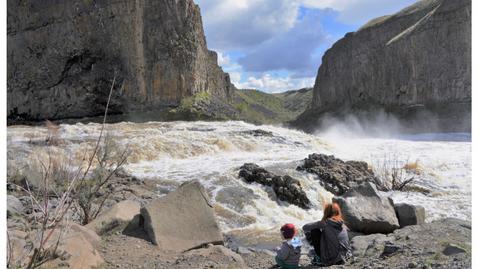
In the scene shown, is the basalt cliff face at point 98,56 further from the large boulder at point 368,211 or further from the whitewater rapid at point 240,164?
the large boulder at point 368,211

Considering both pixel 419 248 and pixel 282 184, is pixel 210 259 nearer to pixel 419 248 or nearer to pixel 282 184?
pixel 419 248

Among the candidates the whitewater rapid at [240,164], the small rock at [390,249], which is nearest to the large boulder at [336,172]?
the whitewater rapid at [240,164]

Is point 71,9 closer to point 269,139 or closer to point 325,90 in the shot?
point 269,139

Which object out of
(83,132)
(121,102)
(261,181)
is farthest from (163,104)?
(261,181)

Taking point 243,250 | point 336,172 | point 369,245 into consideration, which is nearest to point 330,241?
point 369,245

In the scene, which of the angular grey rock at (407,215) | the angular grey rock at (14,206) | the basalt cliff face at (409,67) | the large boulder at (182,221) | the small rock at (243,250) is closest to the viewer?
the large boulder at (182,221)

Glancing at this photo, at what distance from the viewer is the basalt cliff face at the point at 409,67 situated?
3800 cm

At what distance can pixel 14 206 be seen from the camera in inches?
332

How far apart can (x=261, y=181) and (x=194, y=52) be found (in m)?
27.2

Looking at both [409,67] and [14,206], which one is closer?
[14,206]

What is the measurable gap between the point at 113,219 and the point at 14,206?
7.93 feet

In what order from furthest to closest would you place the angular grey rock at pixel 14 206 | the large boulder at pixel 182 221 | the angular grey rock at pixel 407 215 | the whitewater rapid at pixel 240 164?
the whitewater rapid at pixel 240 164 → the angular grey rock at pixel 407 215 → the angular grey rock at pixel 14 206 → the large boulder at pixel 182 221

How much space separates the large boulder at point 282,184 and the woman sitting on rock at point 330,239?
5.38 m

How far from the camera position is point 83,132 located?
2280 cm
